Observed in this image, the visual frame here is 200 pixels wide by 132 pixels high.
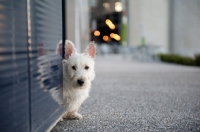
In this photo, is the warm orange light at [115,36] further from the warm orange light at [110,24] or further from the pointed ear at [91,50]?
the pointed ear at [91,50]

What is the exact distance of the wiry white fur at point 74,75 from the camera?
318 centimetres

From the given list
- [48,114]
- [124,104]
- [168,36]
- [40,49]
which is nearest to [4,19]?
[40,49]

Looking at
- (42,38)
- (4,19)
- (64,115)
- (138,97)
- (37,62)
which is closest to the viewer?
(4,19)

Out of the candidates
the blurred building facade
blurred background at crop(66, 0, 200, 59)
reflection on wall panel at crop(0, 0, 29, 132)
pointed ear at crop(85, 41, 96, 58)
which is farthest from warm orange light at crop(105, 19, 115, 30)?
reflection on wall panel at crop(0, 0, 29, 132)

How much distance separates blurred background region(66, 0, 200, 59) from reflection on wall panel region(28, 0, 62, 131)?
7.71 meters

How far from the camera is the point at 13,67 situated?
203 centimetres

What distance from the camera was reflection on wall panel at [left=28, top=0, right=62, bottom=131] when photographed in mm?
2350

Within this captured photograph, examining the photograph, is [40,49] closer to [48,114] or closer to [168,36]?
[48,114]

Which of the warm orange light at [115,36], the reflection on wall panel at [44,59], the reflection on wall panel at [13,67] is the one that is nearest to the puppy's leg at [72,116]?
the reflection on wall panel at [44,59]

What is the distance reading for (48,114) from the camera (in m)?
2.80

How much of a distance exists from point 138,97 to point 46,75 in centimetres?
287

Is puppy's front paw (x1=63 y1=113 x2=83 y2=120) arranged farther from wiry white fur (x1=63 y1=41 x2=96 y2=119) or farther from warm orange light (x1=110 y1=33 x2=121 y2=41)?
warm orange light (x1=110 y1=33 x2=121 y2=41)

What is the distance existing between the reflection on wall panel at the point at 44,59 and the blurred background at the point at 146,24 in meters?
7.71

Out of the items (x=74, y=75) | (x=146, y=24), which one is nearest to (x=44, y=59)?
(x=74, y=75)
